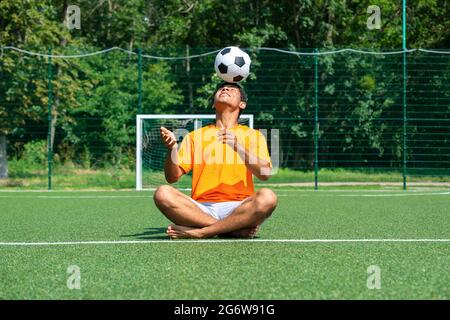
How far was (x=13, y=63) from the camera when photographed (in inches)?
682

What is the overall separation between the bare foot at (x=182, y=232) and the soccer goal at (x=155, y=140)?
8.88m

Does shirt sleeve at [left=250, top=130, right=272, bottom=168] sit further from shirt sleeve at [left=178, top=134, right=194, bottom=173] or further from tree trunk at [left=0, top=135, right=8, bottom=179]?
tree trunk at [left=0, top=135, right=8, bottom=179]

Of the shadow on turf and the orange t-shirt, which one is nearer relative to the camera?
the orange t-shirt

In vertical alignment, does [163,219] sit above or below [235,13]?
below

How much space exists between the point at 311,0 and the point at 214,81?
7687 millimetres

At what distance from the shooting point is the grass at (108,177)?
16672mm

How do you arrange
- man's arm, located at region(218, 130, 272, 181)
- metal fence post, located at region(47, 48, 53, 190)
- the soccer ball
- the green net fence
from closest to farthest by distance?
1. man's arm, located at region(218, 130, 272, 181)
2. the soccer ball
3. metal fence post, located at region(47, 48, 53, 190)
4. the green net fence

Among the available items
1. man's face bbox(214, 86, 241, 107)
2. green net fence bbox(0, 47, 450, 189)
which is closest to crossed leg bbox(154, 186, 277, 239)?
man's face bbox(214, 86, 241, 107)

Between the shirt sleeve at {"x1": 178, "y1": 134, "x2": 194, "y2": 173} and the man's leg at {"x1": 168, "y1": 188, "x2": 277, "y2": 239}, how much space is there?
18.1 inches

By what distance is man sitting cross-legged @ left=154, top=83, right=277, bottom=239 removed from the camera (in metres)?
6.18

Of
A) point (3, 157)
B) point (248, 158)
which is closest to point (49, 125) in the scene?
point (3, 157)
